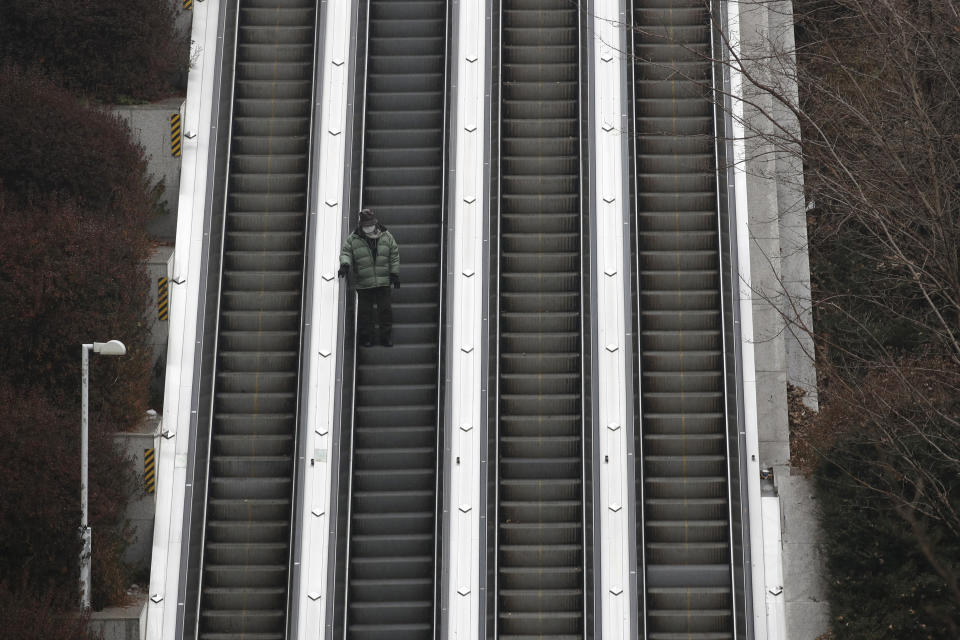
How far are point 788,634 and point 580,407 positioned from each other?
144 inches

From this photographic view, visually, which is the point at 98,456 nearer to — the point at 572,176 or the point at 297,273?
the point at 297,273

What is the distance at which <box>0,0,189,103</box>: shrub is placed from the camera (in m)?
17.9

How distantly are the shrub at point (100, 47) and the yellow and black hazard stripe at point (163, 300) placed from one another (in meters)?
3.71

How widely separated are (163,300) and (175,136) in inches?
110

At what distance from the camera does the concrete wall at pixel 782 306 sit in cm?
1412

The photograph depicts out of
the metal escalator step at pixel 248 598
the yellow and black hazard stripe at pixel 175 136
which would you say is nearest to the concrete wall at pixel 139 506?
the metal escalator step at pixel 248 598

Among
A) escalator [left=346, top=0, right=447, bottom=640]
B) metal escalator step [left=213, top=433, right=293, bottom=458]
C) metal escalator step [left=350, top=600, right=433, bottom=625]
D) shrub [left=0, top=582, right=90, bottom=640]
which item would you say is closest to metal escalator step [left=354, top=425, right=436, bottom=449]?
escalator [left=346, top=0, right=447, bottom=640]

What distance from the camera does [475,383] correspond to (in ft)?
50.0

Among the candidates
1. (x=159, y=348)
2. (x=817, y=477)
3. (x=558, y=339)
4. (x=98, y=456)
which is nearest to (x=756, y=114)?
(x=558, y=339)

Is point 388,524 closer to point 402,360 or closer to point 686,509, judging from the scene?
point 402,360

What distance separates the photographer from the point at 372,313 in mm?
15430

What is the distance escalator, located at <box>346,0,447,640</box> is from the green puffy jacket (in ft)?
3.66

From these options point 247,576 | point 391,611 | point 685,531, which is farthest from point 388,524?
point 685,531

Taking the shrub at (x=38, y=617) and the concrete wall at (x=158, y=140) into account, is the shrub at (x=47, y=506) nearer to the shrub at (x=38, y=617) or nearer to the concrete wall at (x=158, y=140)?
the shrub at (x=38, y=617)
